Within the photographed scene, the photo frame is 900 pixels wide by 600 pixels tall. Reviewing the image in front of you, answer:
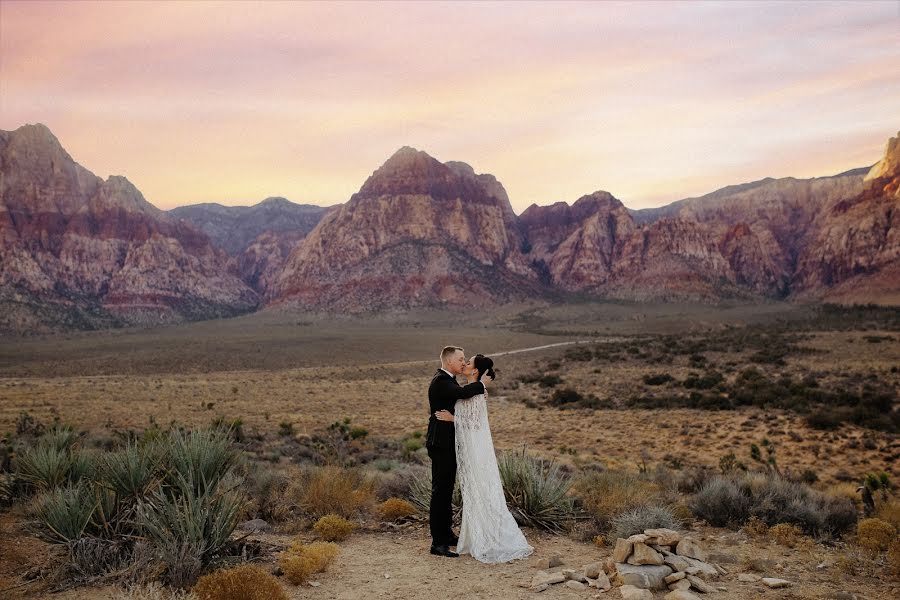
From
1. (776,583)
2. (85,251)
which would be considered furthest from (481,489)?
(85,251)

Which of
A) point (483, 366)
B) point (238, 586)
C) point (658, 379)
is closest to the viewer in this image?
point (238, 586)

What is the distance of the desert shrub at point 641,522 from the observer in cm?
703

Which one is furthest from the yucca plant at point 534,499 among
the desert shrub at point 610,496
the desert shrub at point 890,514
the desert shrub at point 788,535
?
the desert shrub at point 890,514

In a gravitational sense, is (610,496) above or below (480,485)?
below

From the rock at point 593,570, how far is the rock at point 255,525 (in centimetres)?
416

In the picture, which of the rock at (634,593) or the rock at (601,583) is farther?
the rock at (601,583)

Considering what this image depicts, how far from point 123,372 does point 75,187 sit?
10937 cm

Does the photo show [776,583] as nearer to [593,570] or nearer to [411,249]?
[593,570]

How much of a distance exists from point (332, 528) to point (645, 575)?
378 centimetres

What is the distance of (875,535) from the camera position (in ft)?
21.9

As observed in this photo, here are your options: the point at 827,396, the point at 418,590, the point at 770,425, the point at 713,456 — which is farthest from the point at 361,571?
the point at 827,396

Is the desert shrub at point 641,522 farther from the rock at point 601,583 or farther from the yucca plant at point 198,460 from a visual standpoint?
the yucca plant at point 198,460

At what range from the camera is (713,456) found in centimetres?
1584

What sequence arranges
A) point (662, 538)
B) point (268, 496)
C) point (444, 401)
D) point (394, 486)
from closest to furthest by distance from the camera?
point (662, 538) → point (444, 401) → point (268, 496) → point (394, 486)
